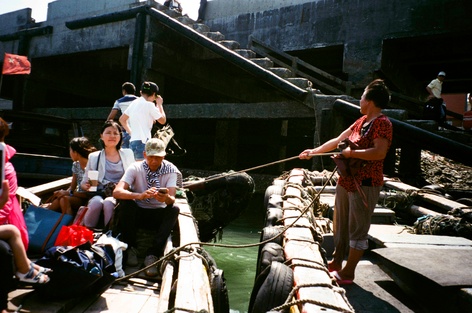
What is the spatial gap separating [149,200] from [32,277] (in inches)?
61.6

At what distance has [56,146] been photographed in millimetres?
8586

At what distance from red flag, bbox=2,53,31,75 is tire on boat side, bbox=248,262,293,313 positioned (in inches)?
456

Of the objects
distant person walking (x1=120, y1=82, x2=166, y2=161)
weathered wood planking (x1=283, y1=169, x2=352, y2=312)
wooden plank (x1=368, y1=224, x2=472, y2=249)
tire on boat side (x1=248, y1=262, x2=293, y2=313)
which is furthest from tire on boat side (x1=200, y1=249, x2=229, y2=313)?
distant person walking (x1=120, y1=82, x2=166, y2=161)

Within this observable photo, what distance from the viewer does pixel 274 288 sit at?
2596 mm

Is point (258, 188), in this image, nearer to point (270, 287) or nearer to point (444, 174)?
point (444, 174)

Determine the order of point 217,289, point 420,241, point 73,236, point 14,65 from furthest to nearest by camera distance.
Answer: point 14,65 < point 420,241 < point 217,289 < point 73,236

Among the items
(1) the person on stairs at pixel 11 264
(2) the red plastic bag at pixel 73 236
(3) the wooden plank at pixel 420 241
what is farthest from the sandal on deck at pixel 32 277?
(3) the wooden plank at pixel 420 241

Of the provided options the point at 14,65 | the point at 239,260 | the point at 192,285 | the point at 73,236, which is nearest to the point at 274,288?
the point at 192,285

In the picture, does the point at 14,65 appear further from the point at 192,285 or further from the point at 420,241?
the point at 420,241

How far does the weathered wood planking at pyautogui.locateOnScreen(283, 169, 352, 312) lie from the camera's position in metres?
2.01

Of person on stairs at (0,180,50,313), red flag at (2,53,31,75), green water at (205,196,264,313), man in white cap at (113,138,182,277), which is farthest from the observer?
red flag at (2,53,31,75)

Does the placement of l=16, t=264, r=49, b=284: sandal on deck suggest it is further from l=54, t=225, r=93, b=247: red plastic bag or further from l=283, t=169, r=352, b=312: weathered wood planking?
l=283, t=169, r=352, b=312: weathered wood planking

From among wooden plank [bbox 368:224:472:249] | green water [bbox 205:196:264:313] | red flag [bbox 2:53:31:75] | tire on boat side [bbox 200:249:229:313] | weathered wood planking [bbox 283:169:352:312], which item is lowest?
green water [bbox 205:196:264:313]

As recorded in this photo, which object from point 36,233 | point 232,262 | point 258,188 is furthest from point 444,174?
point 36,233
